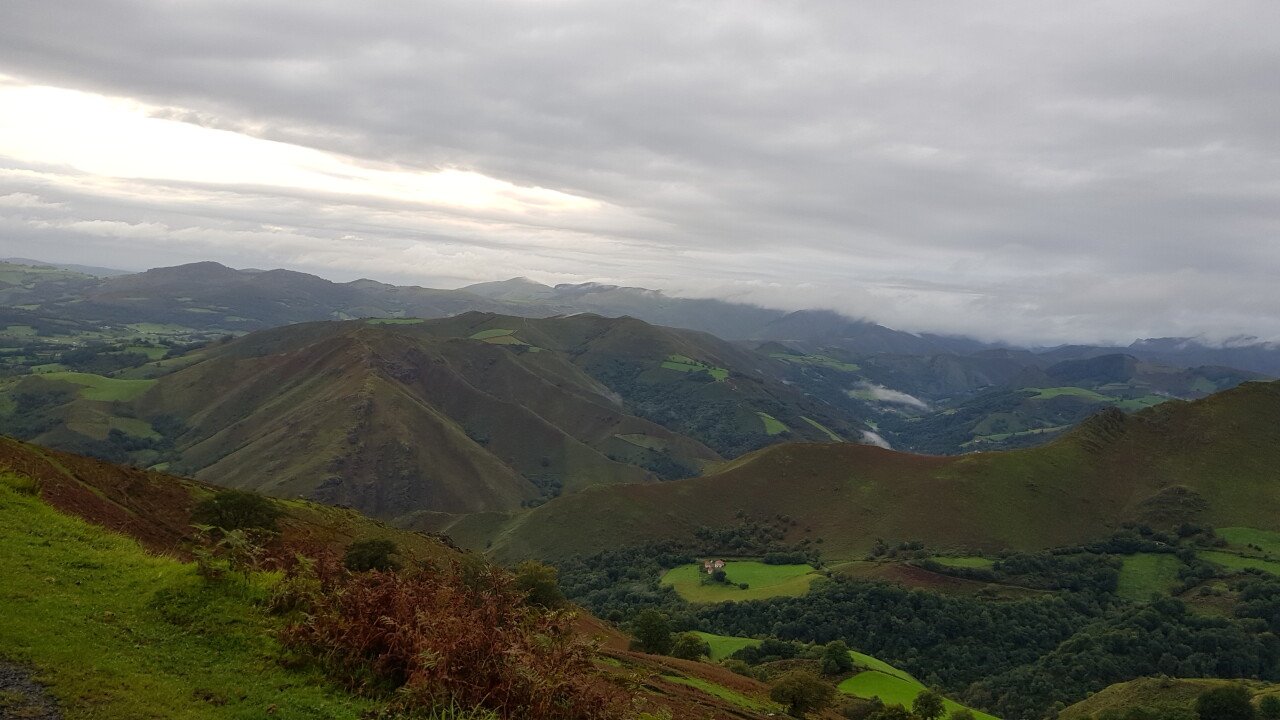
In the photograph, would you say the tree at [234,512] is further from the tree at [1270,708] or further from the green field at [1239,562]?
the green field at [1239,562]

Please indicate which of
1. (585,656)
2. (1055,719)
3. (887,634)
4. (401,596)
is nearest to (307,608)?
(401,596)

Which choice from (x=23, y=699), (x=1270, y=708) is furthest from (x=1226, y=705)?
(x=23, y=699)

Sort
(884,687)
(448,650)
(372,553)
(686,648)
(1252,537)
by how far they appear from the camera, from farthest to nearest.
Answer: (1252,537) < (884,687) < (686,648) < (372,553) < (448,650)

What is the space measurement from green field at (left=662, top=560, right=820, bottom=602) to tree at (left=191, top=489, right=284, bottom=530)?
3865 inches

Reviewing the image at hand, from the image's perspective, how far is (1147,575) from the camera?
134m

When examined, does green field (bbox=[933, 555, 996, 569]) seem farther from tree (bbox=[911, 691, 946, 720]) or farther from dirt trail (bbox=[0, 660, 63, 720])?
dirt trail (bbox=[0, 660, 63, 720])

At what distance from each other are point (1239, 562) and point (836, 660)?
110793 mm

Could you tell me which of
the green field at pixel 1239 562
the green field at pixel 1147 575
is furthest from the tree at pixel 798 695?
the green field at pixel 1239 562

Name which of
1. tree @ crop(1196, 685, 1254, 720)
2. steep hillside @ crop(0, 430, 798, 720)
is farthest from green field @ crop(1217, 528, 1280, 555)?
steep hillside @ crop(0, 430, 798, 720)

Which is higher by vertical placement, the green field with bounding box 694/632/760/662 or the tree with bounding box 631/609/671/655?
the tree with bounding box 631/609/671/655

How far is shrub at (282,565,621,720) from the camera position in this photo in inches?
471

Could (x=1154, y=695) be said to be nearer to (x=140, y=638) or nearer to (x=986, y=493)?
(x=986, y=493)

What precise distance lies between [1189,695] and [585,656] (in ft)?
306

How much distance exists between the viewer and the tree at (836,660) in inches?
2940
